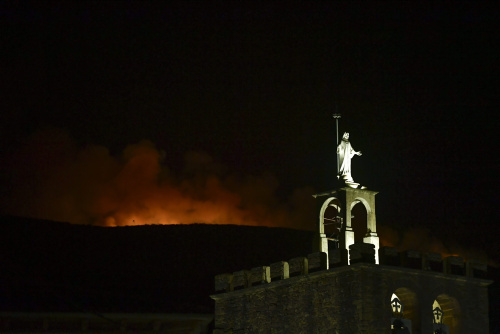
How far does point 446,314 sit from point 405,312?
191cm

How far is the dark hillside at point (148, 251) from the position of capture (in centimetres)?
7419

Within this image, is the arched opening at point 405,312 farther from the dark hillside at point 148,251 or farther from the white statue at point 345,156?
the dark hillside at point 148,251

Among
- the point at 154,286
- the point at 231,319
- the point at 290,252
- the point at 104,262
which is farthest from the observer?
the point at 290,252

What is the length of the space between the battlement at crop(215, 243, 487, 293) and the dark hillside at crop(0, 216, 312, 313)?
33.0m

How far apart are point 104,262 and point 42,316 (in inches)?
2031

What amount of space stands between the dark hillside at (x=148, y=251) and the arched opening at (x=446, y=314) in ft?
116

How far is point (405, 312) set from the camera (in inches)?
1137

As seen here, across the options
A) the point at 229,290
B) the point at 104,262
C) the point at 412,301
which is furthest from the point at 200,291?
the point at 412,301

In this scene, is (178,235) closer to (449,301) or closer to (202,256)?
(202,256)

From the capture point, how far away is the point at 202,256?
286ft

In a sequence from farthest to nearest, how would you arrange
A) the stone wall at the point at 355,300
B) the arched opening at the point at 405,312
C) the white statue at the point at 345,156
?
the white statue at the point at 345,156
the arched opening at the point at 405,312
the stone wall at the point at 355,300

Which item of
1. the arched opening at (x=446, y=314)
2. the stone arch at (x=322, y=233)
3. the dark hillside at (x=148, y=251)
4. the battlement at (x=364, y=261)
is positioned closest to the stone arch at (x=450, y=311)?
the arched opening at (x=446, y=314)

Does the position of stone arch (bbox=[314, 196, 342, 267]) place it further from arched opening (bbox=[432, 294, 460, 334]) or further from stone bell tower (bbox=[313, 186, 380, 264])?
arched opening (bbox=[432, 294, 460, 334])

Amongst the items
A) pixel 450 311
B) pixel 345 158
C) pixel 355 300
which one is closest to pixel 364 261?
pixel 355 300
